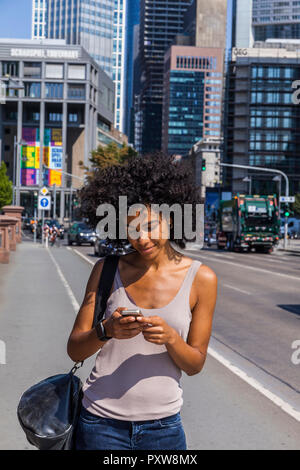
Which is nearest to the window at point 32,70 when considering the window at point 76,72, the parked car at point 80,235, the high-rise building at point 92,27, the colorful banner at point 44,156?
the window at point 76,72

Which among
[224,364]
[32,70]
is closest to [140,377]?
[224,364]

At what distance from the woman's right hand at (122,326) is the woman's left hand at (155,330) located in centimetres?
2

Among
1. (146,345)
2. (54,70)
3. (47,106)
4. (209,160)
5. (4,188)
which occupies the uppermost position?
(54,70)

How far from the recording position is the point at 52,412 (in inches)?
100

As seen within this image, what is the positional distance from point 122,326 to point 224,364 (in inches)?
238

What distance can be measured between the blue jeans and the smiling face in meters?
0.66

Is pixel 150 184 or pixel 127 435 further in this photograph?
pixel 150 184

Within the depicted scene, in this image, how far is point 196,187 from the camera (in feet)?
10.1

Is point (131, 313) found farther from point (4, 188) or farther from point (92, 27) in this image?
point (92, 27)

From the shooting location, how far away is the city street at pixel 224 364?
5391 millimetres

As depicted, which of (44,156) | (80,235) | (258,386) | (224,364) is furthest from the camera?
(44,156)

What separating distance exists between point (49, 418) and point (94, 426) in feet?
0.61

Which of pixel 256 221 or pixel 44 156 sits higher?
pixel 44 156
